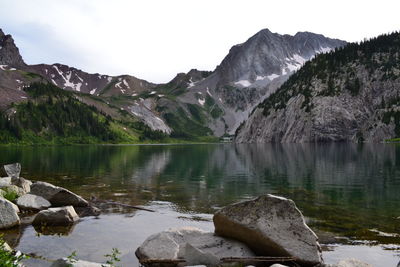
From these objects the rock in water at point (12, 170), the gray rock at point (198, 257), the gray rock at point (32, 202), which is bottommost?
the gray rock at point (32, 202)

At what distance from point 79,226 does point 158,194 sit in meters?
14.9

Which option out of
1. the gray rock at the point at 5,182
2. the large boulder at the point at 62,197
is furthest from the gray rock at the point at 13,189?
the large boulder at the point at 62,197

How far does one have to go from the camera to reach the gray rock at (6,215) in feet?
70.4

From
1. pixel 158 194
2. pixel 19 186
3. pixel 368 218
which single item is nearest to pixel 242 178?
pixel 158 194

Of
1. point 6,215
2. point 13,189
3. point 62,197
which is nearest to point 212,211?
point 62,197

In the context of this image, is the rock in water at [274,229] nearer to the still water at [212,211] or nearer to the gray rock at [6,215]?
the still water at [212,211]

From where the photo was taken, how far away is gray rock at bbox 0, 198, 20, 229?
21.5 meters

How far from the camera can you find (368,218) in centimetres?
2511

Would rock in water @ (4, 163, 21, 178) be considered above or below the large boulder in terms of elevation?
above

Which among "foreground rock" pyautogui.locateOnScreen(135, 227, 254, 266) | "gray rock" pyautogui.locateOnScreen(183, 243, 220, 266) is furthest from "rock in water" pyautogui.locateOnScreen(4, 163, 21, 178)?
"gray rock" pyautogui.locateOnScreen(183, 243, 220, 266)

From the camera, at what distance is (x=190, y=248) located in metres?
15.9

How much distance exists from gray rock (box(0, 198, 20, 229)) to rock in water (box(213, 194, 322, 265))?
1452cm

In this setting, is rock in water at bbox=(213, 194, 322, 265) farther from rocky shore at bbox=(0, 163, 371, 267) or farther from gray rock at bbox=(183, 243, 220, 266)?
gray rock at bbox=(183, 243, 220, 266)

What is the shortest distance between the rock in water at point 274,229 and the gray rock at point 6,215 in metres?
14.5
